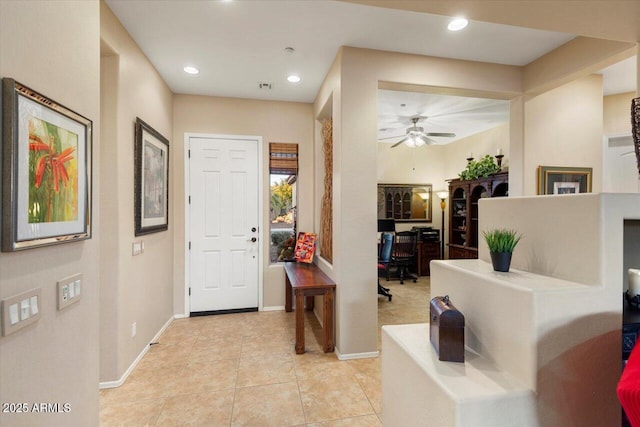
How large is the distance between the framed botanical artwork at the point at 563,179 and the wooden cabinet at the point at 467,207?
3.56 feet

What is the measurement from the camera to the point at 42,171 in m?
1.14

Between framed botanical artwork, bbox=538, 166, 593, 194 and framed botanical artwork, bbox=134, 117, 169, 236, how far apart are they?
4.11 metres

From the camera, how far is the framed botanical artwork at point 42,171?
982 millimetres

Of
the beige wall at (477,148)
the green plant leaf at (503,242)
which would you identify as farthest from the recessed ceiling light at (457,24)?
the beige wall at (477,148)

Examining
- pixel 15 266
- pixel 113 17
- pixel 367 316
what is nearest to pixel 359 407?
pixel 367 316

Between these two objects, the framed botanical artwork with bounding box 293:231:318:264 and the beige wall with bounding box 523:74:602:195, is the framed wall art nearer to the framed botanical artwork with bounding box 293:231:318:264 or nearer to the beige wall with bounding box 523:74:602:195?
the beige wall with bounding box 523:74:602:195

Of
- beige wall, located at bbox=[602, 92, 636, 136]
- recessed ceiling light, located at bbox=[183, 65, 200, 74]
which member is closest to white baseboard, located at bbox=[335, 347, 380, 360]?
recessed ceiling light, located at bbox=[183, 65, 200, 74]

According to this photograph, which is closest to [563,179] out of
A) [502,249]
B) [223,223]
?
[502,249]

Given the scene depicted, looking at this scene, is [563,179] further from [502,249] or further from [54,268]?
[54,268]

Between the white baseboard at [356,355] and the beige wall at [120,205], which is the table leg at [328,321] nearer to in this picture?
the white baseboard at [356,355]

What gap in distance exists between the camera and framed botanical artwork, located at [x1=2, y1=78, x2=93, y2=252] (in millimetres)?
982

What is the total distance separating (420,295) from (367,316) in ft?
7.78

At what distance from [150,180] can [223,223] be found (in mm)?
1161

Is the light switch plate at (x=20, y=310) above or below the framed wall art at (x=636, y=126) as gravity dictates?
below
